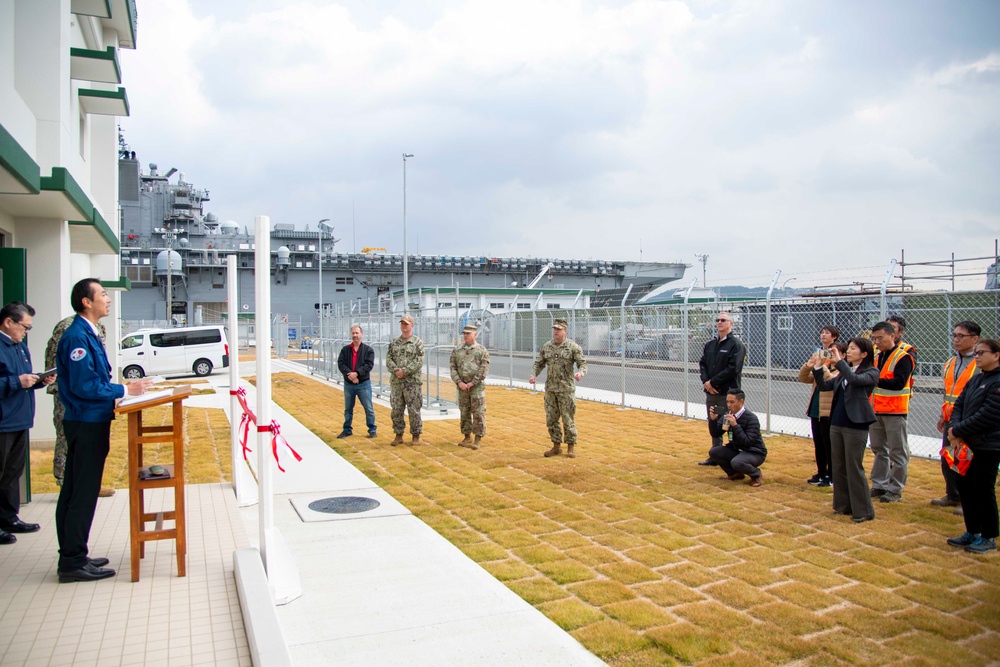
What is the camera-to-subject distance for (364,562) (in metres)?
5.24

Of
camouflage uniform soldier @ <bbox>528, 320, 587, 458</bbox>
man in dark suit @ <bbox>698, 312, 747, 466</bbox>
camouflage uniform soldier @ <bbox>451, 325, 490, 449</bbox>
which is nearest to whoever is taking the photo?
man in dark suit @ <bbox>698, 312, 747, 466</bbox>

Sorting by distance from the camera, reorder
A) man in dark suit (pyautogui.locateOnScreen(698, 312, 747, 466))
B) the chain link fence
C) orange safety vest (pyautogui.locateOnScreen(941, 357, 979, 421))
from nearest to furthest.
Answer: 1. orange safety vest (pyautogui.locateOnScreen(941, 357, 979, 421))
2. man in dark suit (pyautogui.locateOnScreen(698, 312, 747, 466))
3. the chain link fence

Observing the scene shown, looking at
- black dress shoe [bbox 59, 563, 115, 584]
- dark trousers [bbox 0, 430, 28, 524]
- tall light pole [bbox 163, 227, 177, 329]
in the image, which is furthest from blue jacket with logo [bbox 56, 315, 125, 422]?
tall light pole [bbox 163, 227, 177, 329]

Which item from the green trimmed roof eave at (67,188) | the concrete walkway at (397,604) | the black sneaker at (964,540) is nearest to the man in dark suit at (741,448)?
the black sneaker at (964,540)

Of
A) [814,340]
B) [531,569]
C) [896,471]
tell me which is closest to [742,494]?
[896,471]

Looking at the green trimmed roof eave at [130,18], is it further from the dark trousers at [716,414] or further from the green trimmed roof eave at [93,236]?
the dark trousers at [716,414]

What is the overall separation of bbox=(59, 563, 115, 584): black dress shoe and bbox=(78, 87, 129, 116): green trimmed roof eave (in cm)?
1089

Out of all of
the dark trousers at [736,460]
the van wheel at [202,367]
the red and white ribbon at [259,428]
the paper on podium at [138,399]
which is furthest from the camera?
the van wheel at [202,367]

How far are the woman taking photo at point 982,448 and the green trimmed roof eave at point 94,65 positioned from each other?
12534 millimetres

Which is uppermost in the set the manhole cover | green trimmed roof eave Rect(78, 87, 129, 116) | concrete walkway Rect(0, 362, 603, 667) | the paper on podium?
green trimmed roof eave Rect(78, 87, 129, 116)

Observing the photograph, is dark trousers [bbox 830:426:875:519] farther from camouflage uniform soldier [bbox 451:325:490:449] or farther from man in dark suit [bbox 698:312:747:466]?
camouflage uniform soldier [bbox 451:325:490:449]

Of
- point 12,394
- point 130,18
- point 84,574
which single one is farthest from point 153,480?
point 130,18

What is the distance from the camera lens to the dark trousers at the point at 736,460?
7539 mm

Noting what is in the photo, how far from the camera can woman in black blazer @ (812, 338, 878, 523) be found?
6156mm
